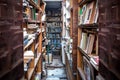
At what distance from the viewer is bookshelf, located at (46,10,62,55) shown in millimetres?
9703

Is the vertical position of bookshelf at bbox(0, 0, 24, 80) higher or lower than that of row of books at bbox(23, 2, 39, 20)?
lower

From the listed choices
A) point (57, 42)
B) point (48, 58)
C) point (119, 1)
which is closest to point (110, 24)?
point (119, 1)

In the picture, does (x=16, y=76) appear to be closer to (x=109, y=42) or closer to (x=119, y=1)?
(x=109, y=42)

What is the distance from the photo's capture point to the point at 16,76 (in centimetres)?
157

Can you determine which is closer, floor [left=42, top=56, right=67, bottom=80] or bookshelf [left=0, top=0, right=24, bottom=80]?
bookshelf [left=0, top=0, right=24, bottom=80]

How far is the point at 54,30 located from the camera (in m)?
9.80

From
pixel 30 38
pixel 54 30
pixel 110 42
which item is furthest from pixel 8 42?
pixel 54 30

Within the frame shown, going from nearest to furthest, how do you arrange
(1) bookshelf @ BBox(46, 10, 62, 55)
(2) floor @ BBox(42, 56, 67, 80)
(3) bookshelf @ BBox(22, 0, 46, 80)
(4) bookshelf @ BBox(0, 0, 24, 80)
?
(4) bookshelf @ BBox(0, 0, 24, 80) → (3) bookshelf @ BBox(22, 0, 46, 80) → (2) floor @ BBox(42, 56, 67, 80) → (1) bookshelf @ BBox(46, 10, 62, 55)

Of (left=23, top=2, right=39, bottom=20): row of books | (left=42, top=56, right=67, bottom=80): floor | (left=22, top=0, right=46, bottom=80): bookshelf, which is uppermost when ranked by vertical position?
(left=23, top=2, right=39, bottom=20): row of books

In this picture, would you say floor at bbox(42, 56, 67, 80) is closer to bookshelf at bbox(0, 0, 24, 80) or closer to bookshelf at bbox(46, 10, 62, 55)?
bookshelf at bbox(46, 10, 62, 55)

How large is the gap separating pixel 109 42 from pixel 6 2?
2.43ft

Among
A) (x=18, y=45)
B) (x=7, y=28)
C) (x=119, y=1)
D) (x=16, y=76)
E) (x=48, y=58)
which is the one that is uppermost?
(x=119, y=1)

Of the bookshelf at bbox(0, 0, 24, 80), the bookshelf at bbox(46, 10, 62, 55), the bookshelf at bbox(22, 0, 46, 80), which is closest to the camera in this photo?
the bookshelf at bbox(0, 0, 24, 80)

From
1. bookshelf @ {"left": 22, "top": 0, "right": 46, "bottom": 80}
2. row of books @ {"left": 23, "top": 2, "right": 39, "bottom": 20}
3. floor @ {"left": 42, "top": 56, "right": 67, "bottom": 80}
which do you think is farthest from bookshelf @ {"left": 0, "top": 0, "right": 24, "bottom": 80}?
floor @ {"left": 42, "top": 56, "right": 67, "bottom": 80}
